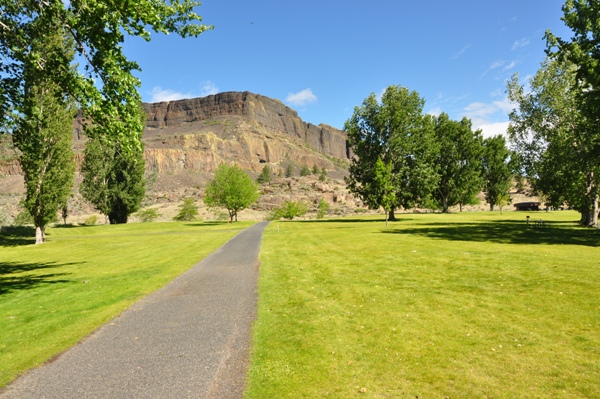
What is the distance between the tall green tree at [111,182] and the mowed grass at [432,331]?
5406 centimetres

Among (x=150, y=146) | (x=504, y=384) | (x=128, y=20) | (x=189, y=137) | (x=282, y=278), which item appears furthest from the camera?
(x=189, y=137)

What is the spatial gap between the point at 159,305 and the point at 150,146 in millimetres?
186102

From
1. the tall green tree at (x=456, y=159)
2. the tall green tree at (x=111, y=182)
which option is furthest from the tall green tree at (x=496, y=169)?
the tall green tree at (x=111, y=182)

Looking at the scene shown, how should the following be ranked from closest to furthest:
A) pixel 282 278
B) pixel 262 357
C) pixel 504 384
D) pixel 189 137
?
pixel 504 384 → pixel 262 357 → pixel 282 278 → pixel 189 137

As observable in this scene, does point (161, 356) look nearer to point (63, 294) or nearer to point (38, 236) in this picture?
point (63, 294)

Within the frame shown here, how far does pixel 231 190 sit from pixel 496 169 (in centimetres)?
6541

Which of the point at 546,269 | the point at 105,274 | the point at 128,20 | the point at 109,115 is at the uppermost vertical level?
the point at 128,20

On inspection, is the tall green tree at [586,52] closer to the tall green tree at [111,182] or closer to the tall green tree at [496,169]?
the tall green tree at [111,182]

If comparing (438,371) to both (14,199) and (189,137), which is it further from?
(189,137)

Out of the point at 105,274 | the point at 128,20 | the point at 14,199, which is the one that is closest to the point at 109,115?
the point at 128,20

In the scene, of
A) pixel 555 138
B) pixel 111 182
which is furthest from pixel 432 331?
pixel 111 182

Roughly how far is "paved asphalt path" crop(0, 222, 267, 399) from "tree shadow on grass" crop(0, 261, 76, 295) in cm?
619

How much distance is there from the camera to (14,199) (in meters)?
108

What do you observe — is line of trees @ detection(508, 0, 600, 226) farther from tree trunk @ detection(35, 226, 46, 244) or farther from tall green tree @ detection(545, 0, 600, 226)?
tree trunk @ detection(35, 226, 46, 244)
